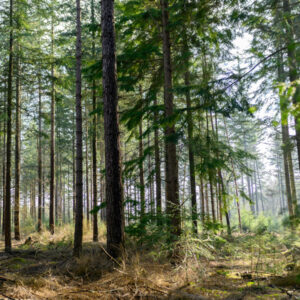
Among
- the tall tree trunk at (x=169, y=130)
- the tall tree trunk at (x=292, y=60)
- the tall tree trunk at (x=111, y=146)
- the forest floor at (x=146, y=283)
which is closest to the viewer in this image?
the tall tree trunk at (x=292, y=60)

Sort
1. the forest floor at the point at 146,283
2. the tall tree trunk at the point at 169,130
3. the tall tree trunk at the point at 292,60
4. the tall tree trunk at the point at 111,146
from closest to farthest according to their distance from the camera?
the tall tree trunk at the point at 292,60 → the forest floor at the point at 146,283 → the tall tree trunk at the point at 111,146 → the tall tree trunk at the point at 169,130

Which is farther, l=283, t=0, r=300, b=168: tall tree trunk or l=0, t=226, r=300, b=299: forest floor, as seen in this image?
l=0, t=226, r=300, b=299: forest floor

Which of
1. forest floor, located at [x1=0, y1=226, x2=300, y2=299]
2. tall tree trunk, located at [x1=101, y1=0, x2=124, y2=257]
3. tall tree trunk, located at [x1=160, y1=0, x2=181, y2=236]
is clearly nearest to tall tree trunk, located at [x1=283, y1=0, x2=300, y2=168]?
forest floor, located at [x1=0, y1=226, x2=300, y2=299]

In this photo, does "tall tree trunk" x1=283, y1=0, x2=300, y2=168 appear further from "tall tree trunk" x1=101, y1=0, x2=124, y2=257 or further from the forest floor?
"tall tree trunk" x1=101, y1=0, x2=124, y2=257

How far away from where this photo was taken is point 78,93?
8.99 metres

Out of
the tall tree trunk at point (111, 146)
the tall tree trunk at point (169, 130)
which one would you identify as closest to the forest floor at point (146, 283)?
the tall tree trunk at point (111, 146)

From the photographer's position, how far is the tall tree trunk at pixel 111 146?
571 cm

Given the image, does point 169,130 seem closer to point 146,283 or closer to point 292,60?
point 146,283

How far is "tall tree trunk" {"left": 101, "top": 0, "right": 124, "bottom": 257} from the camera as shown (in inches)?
225

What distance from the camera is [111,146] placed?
5902 mm

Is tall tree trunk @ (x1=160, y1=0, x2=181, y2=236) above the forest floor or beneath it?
above

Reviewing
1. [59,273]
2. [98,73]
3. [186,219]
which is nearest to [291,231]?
[186,219]

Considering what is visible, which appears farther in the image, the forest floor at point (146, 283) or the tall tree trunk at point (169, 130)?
the tall tree trunk at point (169, 130)

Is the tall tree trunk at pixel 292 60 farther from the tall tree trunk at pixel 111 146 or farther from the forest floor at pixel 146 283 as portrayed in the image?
the tall tree trunk at pixel 111 146
